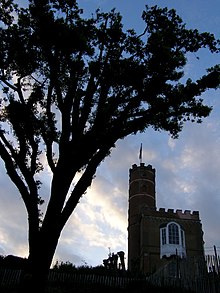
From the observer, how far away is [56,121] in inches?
495

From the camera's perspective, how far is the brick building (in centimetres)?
4334

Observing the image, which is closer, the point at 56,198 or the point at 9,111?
the point at 56,198

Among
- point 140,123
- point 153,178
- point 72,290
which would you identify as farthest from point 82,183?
point 153,178

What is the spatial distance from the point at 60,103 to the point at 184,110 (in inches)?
179

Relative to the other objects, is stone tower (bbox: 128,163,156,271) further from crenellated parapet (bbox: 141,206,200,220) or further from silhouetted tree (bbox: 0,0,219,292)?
silhouetted tree (bbox: 0,0,219,292)

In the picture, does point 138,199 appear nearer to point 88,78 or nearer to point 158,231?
point 158,231

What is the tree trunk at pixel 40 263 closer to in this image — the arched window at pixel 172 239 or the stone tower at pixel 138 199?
Result: the arched window at pixel 172 239

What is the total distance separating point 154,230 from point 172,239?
9.33ft

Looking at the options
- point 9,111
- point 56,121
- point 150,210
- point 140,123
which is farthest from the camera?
point 150,210

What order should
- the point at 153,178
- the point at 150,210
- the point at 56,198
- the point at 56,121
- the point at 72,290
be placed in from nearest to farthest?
the point at 56,198
the point at 56,121
the point at 72,290
the point at 150,210
the point at 153,178

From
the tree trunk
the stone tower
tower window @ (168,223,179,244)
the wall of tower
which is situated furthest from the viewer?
the stone tower

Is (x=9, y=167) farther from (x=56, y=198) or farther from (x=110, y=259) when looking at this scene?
(x=110, y=259)

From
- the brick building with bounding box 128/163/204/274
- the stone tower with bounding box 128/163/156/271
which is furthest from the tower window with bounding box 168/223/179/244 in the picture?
the stone tower with bounding box 128/163/156/271

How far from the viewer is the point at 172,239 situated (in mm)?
44625
